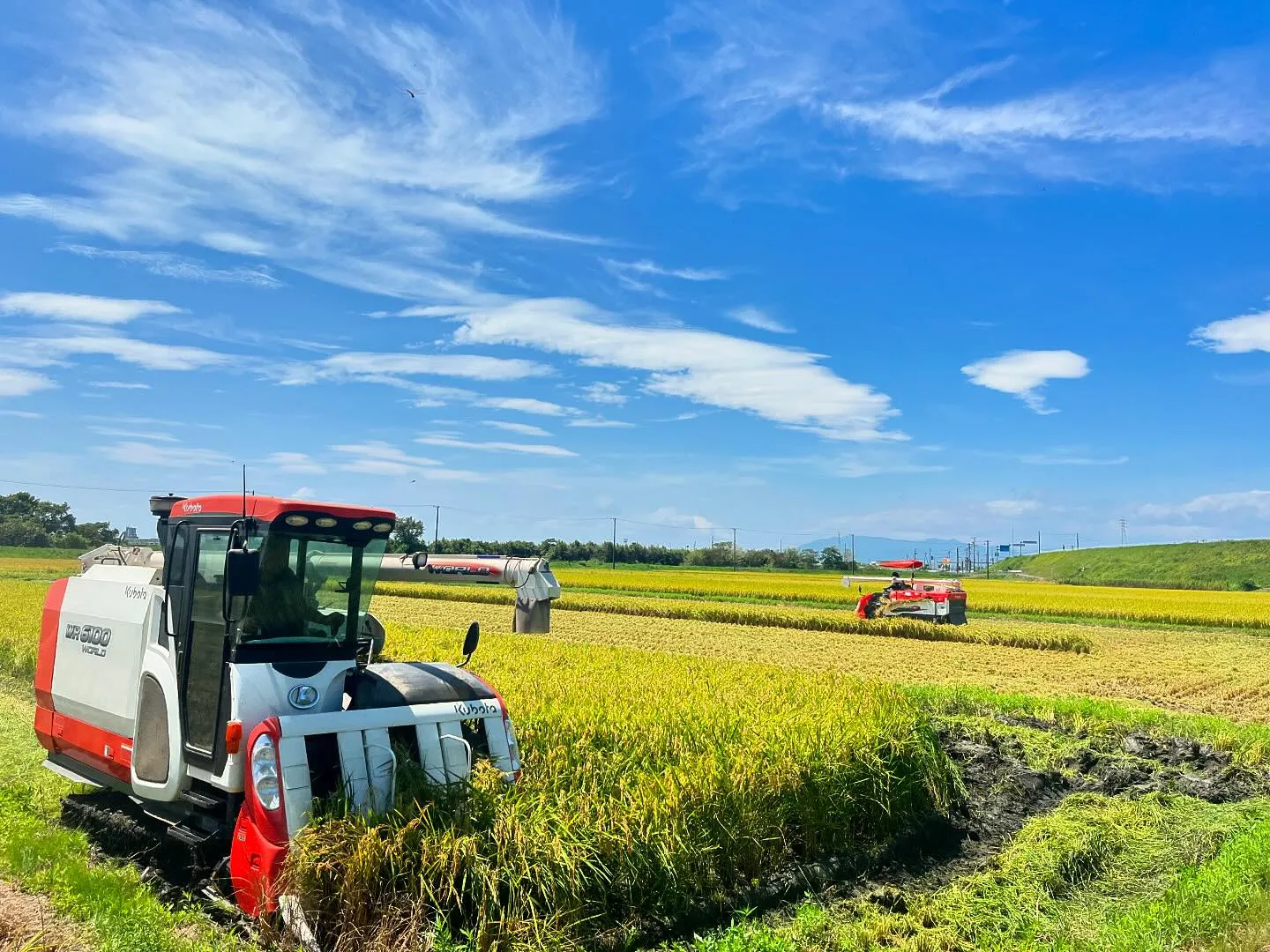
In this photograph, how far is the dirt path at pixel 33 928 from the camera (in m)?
5.21

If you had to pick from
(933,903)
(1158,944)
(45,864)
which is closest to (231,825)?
(45,864)

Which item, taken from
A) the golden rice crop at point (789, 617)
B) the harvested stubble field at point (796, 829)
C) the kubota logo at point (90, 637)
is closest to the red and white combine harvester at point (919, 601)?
the golden rice crop at point (789, 617)

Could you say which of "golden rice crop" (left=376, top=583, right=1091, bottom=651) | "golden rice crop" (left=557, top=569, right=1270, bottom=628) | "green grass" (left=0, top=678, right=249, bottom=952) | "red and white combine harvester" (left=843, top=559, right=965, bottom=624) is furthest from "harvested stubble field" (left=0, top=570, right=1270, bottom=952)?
"golden rice crop" (left=557, top=569, right=1270, bottom=628)

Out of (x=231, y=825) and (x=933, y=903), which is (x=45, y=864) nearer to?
(x=231, y=825)

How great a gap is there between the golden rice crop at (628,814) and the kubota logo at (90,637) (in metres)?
3.43

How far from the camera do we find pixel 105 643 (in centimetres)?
755

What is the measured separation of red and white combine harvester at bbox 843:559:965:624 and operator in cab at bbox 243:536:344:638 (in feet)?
80.4

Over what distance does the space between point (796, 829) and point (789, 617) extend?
24.8 m

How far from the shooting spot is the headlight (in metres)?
5.54

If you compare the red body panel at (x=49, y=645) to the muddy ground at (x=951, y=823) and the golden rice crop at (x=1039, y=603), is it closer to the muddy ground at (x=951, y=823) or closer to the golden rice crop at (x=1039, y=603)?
the muddy ground at (x=951, y=823)

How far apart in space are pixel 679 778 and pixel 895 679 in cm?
1239

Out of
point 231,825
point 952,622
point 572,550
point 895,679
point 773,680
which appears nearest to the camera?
point 231,825

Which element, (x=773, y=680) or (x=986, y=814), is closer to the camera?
(x=986, y=814)

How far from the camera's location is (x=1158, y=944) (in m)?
5.45
